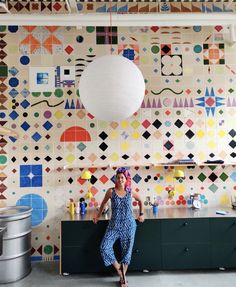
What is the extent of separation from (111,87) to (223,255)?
2500 mm

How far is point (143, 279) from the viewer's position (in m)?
3.32

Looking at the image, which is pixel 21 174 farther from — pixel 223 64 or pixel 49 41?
pixel 223 64

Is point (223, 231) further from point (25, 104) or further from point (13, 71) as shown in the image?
point (13, 71)

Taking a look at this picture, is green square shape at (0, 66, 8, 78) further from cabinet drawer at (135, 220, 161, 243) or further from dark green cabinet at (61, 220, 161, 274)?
cabinet drawer at (135, 220, 161, 243)

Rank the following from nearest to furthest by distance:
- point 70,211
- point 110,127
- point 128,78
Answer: point 128,78 → point 70,211 → point 110,127

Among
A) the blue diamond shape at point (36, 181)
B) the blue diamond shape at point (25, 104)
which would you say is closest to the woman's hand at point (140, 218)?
the blue diamond shape at point (36, 181)

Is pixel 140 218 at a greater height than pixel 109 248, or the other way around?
pixel 140 218

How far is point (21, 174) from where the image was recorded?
3943 mm

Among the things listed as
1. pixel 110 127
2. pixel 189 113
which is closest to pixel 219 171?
pixel 189 113

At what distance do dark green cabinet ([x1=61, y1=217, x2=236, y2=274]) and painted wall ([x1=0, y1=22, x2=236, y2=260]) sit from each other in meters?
0.59

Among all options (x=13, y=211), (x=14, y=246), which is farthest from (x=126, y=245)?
(x=13, y=211)

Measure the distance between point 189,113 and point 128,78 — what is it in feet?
7.11

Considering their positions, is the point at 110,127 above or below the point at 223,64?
below

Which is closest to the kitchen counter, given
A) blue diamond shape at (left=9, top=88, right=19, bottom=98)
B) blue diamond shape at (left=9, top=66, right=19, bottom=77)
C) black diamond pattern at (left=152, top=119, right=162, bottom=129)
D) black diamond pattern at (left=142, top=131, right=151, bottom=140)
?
black diamond pattern at (left=142, top=131, right=151, bottom=140)
